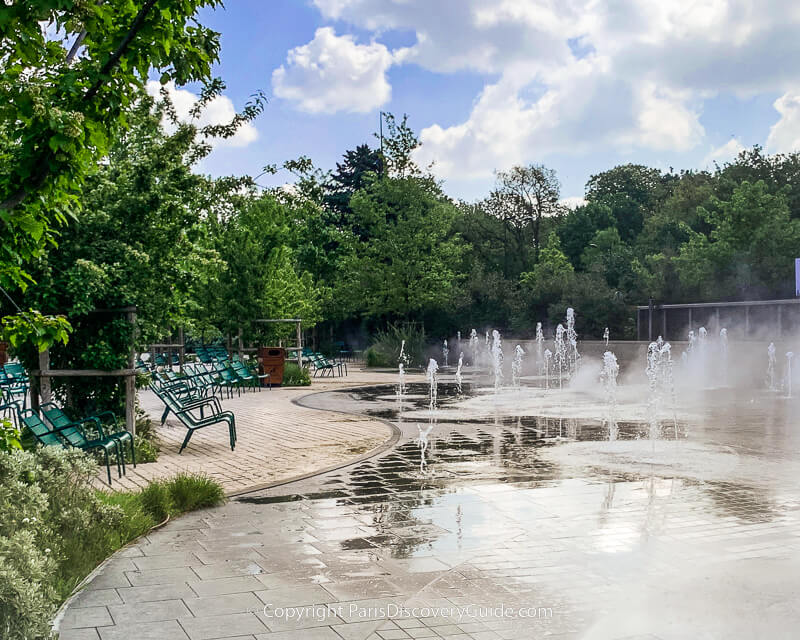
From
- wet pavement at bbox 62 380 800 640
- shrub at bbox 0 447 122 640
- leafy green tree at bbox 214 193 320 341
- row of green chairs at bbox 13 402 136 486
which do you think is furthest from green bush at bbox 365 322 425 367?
shrub at bbox 0 447 122 640

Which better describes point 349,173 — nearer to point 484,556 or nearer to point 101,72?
point 484,556

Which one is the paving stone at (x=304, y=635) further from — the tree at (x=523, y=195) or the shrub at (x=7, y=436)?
the tree at (x=523, y=195)

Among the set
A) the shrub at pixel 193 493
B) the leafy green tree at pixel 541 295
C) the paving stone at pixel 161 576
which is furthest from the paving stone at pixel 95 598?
the leafy green tree at pixel 541 295

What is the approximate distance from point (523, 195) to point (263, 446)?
4149 cm

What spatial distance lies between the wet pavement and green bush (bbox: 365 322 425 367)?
2160 cm

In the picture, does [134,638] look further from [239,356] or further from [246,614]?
[239,356]

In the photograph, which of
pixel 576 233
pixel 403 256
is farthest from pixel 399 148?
pixel 576 233

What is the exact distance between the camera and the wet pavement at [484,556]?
4.51 meters

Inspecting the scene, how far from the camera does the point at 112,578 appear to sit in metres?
5.32

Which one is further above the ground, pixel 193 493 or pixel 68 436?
pixel 68 436

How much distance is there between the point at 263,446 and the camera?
447 inches

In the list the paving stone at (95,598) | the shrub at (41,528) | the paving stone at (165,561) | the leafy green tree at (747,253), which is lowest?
the paving stone at (165,561)

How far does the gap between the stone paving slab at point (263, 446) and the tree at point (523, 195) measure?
3514cm

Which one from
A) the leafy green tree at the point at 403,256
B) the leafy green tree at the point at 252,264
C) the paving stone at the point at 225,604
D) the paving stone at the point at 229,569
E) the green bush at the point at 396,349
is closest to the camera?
the paving stone at the point at 225,604
